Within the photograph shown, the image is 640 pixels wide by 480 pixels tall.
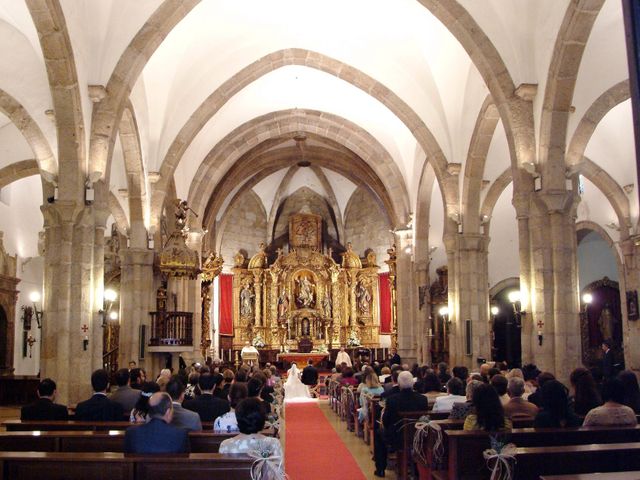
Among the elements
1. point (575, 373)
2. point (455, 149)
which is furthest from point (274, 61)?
point (575, 373)

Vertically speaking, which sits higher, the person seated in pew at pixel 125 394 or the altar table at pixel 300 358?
the person seated in pew at pixel 125 394

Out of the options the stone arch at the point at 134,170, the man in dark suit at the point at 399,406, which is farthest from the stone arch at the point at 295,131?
the man in dark suit at the point at 399,406

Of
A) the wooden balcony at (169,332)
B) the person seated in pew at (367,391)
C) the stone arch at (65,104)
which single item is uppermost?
the stone arch at (65,104)

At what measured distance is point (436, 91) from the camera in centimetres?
1709

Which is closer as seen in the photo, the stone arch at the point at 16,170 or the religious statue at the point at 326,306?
the stone arch at the point at 16,170

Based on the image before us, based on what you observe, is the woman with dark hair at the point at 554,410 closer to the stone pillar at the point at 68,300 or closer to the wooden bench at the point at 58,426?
the wooden bench at the point at 58,426

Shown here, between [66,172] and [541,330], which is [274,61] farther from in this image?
[541,330]

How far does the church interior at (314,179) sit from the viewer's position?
1175 centimetres

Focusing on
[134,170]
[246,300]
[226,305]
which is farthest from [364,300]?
[134,170]

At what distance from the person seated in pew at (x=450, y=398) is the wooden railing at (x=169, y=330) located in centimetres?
1022

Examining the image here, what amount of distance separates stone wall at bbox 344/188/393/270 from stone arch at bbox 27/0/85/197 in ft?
61.7

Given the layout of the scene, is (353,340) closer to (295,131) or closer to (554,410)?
(295,131)

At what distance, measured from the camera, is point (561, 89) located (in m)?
11.5

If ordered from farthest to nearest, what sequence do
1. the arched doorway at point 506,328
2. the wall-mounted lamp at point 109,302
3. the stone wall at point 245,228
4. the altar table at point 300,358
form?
the stone wall at point 245,228 → the altar table at point 300,358 → the arched doorway at point 506,328 → the wall-mounted lamp at point 109,302
